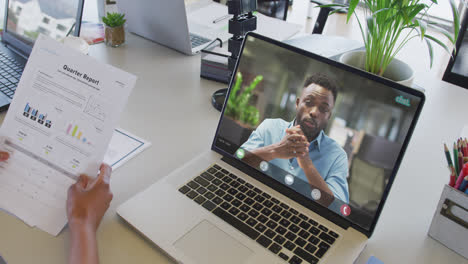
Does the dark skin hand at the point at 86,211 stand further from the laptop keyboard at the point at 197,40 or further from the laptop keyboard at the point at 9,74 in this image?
the laptop keyboard at the point at 197,40

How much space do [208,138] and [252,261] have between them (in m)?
0.42

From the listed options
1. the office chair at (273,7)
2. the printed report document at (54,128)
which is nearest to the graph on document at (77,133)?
the printed report document at (54,128)

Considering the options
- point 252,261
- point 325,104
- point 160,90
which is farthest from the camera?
point 160,90

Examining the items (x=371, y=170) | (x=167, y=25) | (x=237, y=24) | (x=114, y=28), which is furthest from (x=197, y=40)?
(x=371, y=170)

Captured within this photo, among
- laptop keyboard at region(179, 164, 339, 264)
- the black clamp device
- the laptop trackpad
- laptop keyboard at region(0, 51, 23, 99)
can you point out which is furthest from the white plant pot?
laptop keyboard at region(0, 51, 23, 99)

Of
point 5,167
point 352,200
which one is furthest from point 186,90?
point 352,200

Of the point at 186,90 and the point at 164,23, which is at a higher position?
the point at 164,23

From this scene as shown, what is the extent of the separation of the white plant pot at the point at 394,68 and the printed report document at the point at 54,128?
0.70m

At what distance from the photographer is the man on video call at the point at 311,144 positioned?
0.74 metres

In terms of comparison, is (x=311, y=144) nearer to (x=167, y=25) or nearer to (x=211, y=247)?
(x=211, y=247)

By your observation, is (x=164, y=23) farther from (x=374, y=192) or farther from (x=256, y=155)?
(x=374, y=192)

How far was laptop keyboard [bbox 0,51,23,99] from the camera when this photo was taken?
1.07 meters

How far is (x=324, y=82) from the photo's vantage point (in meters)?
0.76

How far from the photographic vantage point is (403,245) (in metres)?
0.74
